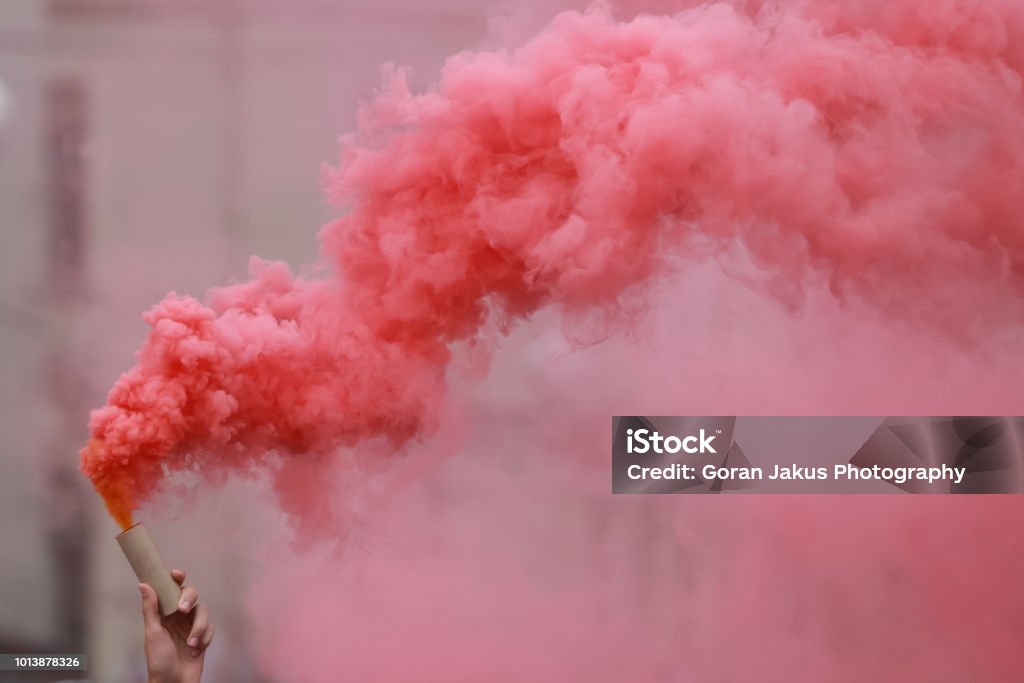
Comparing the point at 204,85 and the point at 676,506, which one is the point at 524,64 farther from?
the point at 676,506

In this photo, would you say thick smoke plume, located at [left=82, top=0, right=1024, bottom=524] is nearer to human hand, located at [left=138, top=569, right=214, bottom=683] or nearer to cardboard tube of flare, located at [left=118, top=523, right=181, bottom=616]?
cardboard tube of flare, located at [left=118, top=523, right=181, bottom=616]

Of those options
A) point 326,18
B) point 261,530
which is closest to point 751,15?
point 326,18

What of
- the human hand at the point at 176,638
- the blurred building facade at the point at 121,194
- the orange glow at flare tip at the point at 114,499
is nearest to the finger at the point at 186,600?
the human hand at the point at 176,638

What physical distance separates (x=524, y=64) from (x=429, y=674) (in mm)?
1503

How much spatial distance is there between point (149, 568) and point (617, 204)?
3.99 ft

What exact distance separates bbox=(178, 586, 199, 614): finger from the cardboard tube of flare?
0.05ft

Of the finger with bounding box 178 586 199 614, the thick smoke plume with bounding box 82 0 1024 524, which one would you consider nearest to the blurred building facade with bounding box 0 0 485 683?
the thick smoke plume with bounding box 82 0 1024 524

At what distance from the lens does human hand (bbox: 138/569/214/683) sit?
1.89m

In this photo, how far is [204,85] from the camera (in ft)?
8.13

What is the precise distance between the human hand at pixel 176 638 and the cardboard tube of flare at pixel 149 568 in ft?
0.04

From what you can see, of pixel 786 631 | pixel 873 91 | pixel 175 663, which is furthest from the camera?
pixel 786 631

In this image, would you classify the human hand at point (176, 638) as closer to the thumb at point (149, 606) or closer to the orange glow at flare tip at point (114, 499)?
the thumb at point (149, 606)

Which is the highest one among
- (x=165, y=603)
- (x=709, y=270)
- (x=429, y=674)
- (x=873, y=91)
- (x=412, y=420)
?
(x=873, y=91)

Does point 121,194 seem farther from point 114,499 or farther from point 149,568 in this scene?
point 149,568
